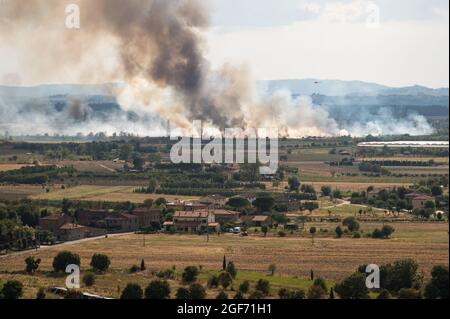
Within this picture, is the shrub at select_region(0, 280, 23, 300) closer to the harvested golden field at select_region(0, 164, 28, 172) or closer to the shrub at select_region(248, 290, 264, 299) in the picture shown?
the shrub at select_region(248, 290, 264, 299)

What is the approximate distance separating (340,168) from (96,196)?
26756 mm

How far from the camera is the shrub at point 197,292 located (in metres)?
36.0

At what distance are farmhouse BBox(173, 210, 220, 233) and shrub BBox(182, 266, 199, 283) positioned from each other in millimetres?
16966

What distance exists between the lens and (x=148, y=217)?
60.2 m

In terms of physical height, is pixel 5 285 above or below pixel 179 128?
below

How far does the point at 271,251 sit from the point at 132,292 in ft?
46.4

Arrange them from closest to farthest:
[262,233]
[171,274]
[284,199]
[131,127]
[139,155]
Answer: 1. [171,274]
2. [262,233]
3. [284,199]
4. [139,155]
5. [131,127]

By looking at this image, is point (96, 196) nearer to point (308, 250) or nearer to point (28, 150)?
point (308, 250)

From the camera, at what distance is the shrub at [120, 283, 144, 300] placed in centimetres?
3559

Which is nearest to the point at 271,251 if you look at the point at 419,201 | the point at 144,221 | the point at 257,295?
the point at 144,221

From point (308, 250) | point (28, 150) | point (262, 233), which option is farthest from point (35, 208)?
point (28, 150)

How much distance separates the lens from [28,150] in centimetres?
10694

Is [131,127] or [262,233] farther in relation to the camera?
[131,127]

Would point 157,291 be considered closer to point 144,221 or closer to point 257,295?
point 257,295
